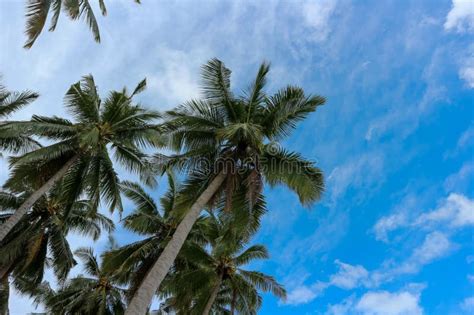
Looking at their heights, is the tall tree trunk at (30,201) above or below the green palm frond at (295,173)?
below

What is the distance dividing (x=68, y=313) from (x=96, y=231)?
16.5 ft

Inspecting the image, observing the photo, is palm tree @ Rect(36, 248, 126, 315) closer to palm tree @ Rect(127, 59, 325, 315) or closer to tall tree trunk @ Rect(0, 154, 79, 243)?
tall tree trunk @ Rect(0, 154, 79, 243)

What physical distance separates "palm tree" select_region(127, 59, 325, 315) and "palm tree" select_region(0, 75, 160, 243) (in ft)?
7.10

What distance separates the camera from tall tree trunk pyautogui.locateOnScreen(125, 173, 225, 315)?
7.88 metres

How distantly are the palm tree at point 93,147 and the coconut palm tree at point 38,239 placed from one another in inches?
118

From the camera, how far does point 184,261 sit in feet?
61.6

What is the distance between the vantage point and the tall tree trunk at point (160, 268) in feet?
25.8

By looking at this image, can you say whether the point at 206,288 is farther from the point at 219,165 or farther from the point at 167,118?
the point at 167,118

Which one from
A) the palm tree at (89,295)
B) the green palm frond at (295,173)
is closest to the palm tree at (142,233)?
the palm tree at (89,295)

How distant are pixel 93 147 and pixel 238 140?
649cm

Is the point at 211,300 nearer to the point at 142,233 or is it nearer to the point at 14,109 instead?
the point at 142,233

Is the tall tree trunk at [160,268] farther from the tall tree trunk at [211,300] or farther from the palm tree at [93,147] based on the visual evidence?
the tall tree trunk at [211,300]

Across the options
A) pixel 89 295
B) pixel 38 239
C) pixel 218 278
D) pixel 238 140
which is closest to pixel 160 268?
pixel 238 140

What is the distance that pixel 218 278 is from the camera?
17594 mm
